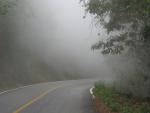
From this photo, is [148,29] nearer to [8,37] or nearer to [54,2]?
[8,37]

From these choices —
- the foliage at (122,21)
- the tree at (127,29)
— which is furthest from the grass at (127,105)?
the foliage at (122,21)

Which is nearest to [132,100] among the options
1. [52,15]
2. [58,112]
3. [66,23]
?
[58,112]

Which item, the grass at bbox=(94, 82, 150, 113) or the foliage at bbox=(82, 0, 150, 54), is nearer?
the grass at bbox=(94, 82, 150, 113)

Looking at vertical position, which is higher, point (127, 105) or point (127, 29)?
point (127, 29)

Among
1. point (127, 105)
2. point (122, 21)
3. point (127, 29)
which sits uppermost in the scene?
point (122, 21)

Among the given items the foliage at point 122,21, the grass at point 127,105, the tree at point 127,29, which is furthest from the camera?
the tree at point 127,29

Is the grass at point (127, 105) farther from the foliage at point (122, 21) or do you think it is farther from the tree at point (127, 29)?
the foliage at point (122, 21)

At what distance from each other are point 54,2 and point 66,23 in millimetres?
6705

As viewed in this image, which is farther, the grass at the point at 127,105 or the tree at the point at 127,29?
the tree at the point at 127,29

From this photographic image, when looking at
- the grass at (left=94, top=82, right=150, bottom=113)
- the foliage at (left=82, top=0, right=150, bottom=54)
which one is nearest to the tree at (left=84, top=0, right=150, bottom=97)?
the foliage at (left=82, top=0, right=150, bottom=54)

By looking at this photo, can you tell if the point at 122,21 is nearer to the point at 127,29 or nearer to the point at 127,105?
the point at 127,29

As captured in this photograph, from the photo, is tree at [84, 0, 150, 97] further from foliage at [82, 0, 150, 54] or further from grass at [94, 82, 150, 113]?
grass at [94, 82, 150, 113]

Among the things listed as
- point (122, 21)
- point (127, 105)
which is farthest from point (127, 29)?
point (127, 105)

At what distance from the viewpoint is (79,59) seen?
66.4 m
